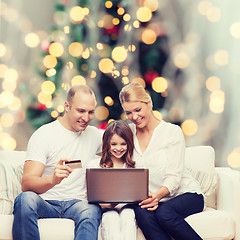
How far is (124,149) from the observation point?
2.01 meters

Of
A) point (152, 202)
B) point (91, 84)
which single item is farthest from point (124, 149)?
point (91, 84)

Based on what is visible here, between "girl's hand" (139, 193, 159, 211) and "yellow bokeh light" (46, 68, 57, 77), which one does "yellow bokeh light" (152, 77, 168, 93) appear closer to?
"yellow bokeh light" (46, 68, 57, 77)

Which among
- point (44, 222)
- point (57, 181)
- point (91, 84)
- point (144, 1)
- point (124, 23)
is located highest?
point (144, 1)

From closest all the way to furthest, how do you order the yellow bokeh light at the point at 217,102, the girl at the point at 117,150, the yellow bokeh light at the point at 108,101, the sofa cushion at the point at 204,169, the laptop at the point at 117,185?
the laptop at the point at 117,185 < the girl at the point at 117,150 < the sofa cushion at the point at 204,169 < the yellow bokeh light at the point at 108,101 < the yellow bokeh light at the point at 217,102

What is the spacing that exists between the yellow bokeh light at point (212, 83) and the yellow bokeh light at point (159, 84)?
367 millimetres

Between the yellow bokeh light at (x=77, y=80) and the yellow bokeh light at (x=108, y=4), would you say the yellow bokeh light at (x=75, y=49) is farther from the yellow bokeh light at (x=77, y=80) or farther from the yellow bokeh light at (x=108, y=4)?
the yellow bokeh light at (x=108, y=4)

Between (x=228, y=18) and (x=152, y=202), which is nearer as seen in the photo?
(x=152, y=202)

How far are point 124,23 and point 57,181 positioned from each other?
166 centimetres

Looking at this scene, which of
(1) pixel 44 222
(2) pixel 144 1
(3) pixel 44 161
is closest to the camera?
(1) pixel 44 222

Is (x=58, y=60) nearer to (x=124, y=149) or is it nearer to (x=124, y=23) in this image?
(x=124, y=23)

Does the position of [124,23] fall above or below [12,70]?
above

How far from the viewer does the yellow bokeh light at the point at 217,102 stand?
3227 millimetres

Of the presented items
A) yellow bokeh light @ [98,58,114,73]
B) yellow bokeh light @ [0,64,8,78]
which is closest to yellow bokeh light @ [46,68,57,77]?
yellow bokeh light @ [98,58,114,73]

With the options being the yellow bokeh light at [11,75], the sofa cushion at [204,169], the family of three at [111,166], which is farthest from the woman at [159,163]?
the yellow bokeh light at [11,75]
